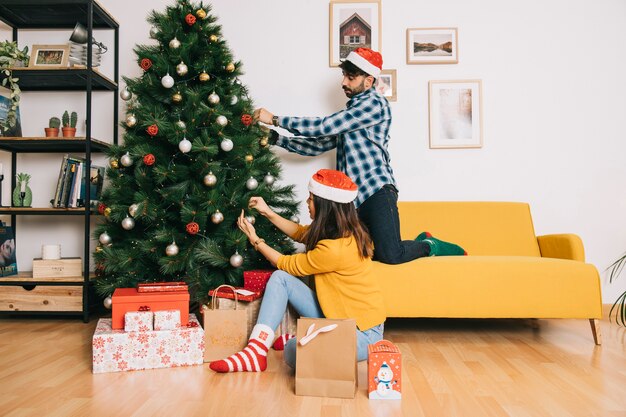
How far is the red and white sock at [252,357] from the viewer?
2004 mm

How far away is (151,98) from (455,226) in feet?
5.87

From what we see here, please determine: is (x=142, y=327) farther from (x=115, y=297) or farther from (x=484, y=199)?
(x=484, y=199)

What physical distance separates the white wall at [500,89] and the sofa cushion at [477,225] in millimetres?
198

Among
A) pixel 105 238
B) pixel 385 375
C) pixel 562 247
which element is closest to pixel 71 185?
pixel 105 238

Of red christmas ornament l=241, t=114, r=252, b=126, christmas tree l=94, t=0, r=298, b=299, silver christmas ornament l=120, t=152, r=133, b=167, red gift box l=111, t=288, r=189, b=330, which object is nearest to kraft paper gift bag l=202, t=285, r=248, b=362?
red gift box l=111, t=288, r=189, b=330

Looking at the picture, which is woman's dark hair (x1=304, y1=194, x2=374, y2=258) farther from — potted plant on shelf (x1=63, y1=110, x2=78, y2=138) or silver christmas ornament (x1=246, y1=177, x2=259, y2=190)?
potted plant on shelf (x1=63, y1=110, x2=78, y2=138)

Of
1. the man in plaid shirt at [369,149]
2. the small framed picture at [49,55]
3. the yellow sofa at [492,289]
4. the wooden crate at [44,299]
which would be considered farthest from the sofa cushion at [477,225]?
the small framed picture at [49,55]

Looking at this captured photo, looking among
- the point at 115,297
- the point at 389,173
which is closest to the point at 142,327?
the point at 115,297

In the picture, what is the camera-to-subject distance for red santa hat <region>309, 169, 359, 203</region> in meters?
2.11

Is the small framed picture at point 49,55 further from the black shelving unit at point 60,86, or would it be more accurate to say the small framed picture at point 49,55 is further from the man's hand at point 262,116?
the man's hand at point 262,116

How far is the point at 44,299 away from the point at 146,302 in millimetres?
1178

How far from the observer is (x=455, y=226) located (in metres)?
3.16

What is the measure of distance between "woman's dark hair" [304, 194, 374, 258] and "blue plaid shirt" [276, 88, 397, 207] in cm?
43

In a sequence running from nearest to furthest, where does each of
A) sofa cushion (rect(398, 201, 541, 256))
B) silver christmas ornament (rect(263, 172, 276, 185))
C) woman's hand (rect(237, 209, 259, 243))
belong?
woman's hand (rect(237, 209, 259, 243)), silver christmas ornament (rect(263, 172, 276, 185)), sofa cushion (rect(398, 201, 541, 256))
